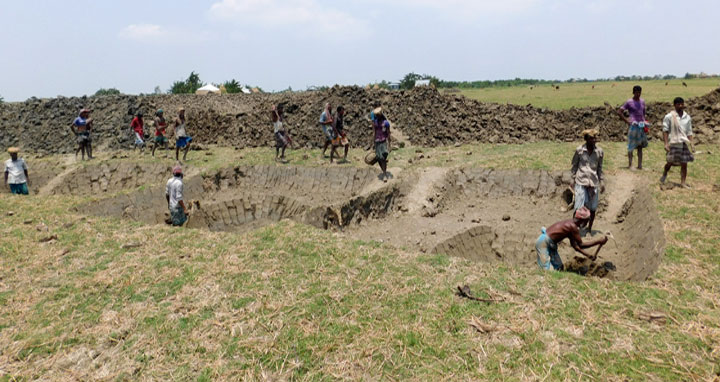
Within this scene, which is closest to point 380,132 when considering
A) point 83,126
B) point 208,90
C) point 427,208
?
point 427,208

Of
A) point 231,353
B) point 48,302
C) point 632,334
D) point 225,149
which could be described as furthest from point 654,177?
point 225,149

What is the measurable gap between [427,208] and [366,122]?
8.02 meters

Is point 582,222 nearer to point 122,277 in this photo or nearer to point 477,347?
point 477,347

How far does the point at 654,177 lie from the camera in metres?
10.6

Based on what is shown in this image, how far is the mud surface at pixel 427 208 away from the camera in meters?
8.92

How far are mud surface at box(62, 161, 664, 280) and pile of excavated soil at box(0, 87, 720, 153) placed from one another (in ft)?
14.0

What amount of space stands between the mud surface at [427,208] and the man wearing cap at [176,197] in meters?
1.45

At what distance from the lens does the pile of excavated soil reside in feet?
56.9

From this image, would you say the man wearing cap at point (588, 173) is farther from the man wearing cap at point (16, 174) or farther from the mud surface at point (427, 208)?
the man wearing cap at point (16, 174)

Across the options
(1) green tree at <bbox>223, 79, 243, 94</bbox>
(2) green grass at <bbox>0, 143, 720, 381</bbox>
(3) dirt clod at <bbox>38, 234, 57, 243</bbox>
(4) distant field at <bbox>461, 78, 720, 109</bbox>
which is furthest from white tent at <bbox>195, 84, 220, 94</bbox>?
(2) green grass at <bbox>0, 143, 720, 381</bbox>

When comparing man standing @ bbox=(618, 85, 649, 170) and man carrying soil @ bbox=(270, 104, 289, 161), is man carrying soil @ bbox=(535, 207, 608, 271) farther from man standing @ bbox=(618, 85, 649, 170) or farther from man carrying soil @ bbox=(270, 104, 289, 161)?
man carrying soil @ bbox=(270, 104, 289, 161)

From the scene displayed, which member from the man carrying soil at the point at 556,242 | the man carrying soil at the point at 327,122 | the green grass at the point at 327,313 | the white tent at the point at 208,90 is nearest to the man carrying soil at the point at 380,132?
the man carrying soil at the point at 327,122

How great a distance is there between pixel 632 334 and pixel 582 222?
3.01m

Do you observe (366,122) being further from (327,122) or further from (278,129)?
(278,129)
